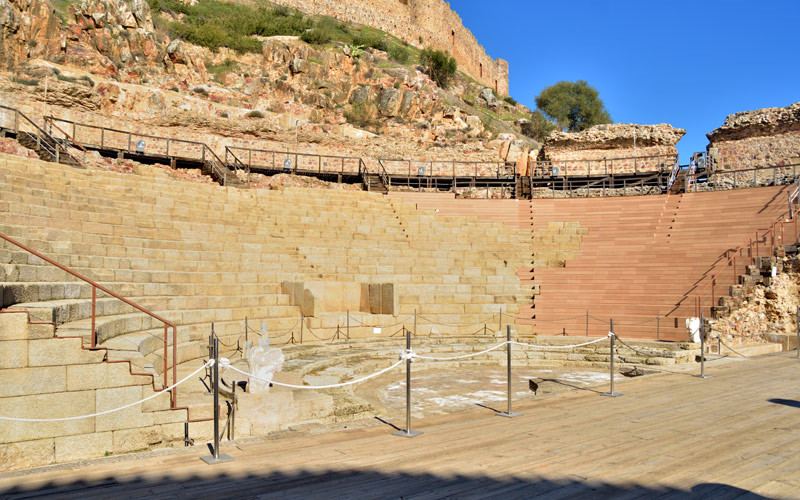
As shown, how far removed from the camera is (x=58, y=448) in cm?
511

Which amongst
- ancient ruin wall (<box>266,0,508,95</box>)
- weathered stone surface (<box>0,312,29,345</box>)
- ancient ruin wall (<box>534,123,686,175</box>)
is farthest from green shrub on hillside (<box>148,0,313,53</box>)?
weathered stone surface (<box>0,312,29,345</box>)

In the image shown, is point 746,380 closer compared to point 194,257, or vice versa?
point 746,380

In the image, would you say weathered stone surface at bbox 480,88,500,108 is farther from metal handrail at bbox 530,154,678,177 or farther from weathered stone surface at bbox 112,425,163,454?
weathered stone surface at bbox 112,425,163,454

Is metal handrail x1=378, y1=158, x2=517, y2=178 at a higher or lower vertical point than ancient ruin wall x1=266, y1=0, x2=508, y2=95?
lower

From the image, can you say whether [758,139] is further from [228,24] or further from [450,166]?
[228,24]

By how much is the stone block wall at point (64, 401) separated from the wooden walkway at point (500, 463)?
0.72 metres

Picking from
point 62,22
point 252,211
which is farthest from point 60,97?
point 252,211

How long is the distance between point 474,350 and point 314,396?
6.29m

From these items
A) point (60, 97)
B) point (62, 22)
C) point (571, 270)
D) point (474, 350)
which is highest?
point (62, 22)

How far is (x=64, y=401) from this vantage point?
5.22 metres

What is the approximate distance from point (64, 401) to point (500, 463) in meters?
4.13

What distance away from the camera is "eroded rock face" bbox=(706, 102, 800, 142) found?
80.5 feet

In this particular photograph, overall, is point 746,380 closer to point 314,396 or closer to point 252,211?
point 314,396

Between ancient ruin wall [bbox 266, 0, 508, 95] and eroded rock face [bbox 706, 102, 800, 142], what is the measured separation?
128ft
